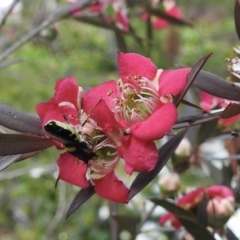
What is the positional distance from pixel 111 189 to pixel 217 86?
0.43 feet

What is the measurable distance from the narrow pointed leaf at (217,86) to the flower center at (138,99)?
4cm

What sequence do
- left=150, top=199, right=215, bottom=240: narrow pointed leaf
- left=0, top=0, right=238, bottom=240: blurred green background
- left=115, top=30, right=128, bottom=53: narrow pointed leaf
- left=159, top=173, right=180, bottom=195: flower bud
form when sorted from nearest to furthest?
left=150, top=199, right=215, bottom=240: narrow pointed leaf → left=159, top=173, right=180, bottom=195: flower bud → left=115, top=30, right=128, bottom=53: narrow pointed leaf → left=0, top=0, right=238, bottom=240: blurred green background

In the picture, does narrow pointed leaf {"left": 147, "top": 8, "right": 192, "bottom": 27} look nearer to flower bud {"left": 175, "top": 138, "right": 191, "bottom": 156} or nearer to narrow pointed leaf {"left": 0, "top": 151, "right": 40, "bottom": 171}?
flower bud {"left": 175, "top": 138, "right": 191, "bottom": 156}

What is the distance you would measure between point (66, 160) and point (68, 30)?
2.41 m

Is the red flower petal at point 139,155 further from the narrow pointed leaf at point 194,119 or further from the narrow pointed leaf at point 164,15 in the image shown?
the narrow pointed leaf at point 164,15

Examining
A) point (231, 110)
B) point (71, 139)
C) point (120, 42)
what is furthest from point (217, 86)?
point (120, 42)

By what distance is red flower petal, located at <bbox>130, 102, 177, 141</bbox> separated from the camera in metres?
0.42

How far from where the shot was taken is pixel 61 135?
0.40 meters

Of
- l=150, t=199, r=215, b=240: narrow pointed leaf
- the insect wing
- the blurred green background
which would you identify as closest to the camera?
the insect wing

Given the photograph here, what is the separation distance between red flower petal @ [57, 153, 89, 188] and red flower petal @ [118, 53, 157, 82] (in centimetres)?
9

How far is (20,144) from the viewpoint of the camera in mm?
427

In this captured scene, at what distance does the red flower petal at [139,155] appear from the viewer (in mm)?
416

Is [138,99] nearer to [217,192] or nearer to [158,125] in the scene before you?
[158,125]

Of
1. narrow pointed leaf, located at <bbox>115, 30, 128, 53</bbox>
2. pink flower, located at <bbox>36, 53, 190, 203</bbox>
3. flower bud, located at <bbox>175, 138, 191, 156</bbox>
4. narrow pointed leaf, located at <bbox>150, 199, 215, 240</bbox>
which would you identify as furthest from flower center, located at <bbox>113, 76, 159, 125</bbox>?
narrow pointed leaf, located at <bbox>115, 30, 128, 53</bbox>
